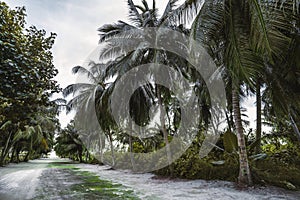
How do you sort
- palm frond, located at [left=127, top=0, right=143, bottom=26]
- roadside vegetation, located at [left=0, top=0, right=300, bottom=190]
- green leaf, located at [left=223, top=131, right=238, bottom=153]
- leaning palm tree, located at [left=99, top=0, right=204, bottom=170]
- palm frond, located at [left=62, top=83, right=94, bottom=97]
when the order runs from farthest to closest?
palm frond, located at [left=62, top=83, right=94, bottom=97] → palm frond, located at [left=127, top=0, right=143, bottom=26] → leaning palm tree, located at [left=99, top=0, right=204, bottom=170] → green leaf, located at [left=223, top=131, right=238, bottom=153] → roadside vegetation, located at [left=0, top=0, right=300, bottom=190]

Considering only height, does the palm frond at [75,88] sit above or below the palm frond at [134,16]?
below

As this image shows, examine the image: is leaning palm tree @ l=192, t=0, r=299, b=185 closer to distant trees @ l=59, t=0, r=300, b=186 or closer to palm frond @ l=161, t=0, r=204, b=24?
distant trees @ l=59, t=0, r=300, b=186

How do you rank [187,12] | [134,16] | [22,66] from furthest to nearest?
1. [134,16]
2. [187,12]
3. [22,66]

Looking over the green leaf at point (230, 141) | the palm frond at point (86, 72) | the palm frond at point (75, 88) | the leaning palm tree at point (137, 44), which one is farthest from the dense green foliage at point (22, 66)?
the palm frond at point (86, 72)

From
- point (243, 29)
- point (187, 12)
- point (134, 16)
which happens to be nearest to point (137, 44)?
point (134, 16)

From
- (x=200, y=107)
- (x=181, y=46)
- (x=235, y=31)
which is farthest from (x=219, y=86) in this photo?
(x=235, y=31)

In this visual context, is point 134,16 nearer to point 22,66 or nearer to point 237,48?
point 22,66

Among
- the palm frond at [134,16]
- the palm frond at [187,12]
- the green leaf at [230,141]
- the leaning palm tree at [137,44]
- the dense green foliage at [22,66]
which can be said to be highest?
the palm frond at [134,16]

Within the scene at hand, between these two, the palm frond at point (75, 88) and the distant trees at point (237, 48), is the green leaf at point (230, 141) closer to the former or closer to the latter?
the distant trees at point (237, 48)

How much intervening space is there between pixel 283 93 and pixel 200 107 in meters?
6.75

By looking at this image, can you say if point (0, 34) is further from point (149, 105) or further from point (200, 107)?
point (200, 107)

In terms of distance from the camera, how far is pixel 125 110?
446 inches

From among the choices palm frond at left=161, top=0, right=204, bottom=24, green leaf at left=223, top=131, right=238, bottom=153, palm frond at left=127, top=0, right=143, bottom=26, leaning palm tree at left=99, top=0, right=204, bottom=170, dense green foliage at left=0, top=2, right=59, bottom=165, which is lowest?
green leaf at left=223, top=131, right=238, bottom=153

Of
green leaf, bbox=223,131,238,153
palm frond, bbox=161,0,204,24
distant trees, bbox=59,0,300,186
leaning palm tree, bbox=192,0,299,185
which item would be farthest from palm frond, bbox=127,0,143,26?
green leaf, bbox=223,131,238,153
